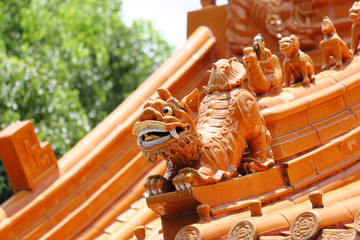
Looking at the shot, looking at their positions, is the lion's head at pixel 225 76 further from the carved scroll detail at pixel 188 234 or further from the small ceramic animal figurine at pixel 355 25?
the small ceramic animal figurine at pixel 355 25

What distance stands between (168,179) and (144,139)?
1.28 ft

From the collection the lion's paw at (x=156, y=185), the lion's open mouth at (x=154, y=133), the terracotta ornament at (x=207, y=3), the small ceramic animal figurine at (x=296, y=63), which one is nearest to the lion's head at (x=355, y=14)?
the small ceramic animal figurine at (x=296, y=63)

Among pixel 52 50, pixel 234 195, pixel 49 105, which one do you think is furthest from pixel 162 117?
pixel 52 50

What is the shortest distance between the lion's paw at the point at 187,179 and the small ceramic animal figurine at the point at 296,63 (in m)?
1.82

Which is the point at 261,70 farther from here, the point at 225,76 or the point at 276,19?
the point at 276,19

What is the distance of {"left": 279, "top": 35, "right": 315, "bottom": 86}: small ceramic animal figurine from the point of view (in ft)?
21.3

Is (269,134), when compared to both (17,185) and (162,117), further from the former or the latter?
(17,185)

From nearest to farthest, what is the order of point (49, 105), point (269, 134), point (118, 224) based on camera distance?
point (269, 134) → point (118, 224) → point (49, 105)

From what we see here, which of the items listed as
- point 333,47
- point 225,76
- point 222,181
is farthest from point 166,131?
point 333,47

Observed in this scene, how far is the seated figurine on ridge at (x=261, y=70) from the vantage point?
6203 millimetres

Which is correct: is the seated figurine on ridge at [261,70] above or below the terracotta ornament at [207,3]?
below

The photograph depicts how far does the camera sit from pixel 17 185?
8.37 metres

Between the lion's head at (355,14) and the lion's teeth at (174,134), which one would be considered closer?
the lion's teeth at (174,134)

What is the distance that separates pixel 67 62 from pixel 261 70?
13730mm
